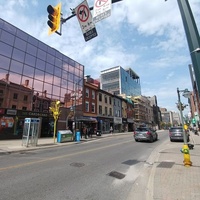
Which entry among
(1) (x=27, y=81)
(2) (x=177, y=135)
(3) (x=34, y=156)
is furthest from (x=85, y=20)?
(1) (x=27, y=81)

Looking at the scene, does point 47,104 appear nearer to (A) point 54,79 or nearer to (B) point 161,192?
(A) point 54,79

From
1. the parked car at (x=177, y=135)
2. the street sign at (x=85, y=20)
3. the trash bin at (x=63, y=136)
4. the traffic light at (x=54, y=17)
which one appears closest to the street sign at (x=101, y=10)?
the street sign at (x=85, y=20)

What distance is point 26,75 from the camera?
23766 mm

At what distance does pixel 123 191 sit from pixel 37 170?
12.9ft

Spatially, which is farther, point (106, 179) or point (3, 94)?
point (3, 94)

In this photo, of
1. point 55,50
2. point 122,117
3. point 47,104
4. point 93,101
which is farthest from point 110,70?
point 47,104

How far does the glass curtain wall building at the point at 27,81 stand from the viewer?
2130 centimetres

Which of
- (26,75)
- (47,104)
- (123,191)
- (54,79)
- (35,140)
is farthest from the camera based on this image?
(54,79)

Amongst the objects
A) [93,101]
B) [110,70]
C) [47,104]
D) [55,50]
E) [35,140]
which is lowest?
[35,140]

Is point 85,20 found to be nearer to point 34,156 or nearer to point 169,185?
point 169,185

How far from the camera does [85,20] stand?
21.0 ft

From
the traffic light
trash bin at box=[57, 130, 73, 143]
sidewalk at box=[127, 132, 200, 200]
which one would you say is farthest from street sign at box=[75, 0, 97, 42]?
trash bin at box=[57, 130, 73, 143]

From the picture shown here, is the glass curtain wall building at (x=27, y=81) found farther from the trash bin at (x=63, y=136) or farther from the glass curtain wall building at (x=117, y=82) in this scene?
the glass curtain wall building at (x=117, y=82)

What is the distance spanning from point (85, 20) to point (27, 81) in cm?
2011
